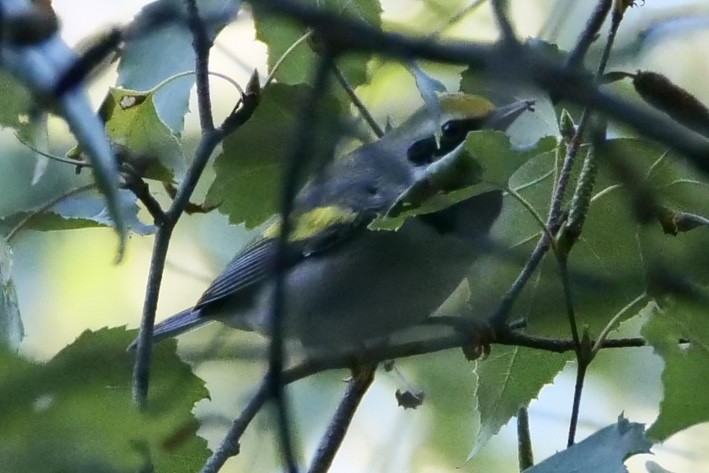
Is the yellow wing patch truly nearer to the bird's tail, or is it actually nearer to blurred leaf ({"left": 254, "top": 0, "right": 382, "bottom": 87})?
the bird's tail

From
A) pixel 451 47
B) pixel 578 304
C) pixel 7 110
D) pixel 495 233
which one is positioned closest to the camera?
pixel 451 47

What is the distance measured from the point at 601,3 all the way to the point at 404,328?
41cm

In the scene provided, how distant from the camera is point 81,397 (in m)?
0.26

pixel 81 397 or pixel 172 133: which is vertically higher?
pixel 172 133

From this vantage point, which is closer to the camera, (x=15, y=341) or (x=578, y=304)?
(x=578, y=304)

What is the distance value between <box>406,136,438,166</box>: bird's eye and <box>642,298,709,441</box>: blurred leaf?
1.66 ft

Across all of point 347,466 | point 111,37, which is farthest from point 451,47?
point 347,466

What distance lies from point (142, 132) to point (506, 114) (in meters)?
0.35

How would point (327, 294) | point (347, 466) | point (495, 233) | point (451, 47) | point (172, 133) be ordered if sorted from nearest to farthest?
point (451, 47) < point (172, 133) < point (495, 233) < point (327, 294) < point (347, 466)

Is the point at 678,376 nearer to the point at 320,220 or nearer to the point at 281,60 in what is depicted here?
the point at 281,60

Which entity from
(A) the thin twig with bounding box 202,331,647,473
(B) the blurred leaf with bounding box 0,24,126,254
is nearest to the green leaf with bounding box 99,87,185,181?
(A) the thin twig with bounding box 202,331,647,473

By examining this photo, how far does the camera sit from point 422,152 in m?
1.11

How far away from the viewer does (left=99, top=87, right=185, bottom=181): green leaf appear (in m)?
0.69

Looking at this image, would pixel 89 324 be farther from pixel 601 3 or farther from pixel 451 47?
pixel 451 47
